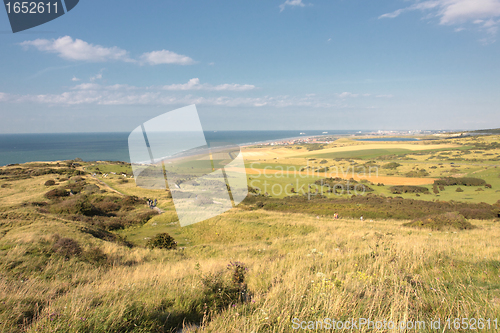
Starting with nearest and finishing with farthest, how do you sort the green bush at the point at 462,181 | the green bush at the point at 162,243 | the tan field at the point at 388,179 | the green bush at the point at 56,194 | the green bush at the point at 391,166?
the green bush at the point at 162,243, the green bush at the point at 56,194, the green bush at the point at 462,181, the tan field at the point at 388,179, the green bush at the point at 391,166

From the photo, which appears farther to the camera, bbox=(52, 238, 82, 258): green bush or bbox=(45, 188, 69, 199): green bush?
bbox=(45, 188, 69, 199): green bush

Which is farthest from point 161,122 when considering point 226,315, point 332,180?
point 332,180

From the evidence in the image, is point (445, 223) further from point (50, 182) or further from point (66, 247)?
point (50, 182)

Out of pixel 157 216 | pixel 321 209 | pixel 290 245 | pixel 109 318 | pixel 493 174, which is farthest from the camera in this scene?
pixel 493 174

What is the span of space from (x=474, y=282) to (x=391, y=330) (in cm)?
292

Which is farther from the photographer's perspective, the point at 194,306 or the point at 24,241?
the point at 24,241

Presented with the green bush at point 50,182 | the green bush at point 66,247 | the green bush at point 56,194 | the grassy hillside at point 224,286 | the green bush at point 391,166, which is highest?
the grassy hillside at point 224,286

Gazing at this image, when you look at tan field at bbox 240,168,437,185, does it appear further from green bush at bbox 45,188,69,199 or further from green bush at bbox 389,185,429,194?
green bush at bbox 45,188,69,199

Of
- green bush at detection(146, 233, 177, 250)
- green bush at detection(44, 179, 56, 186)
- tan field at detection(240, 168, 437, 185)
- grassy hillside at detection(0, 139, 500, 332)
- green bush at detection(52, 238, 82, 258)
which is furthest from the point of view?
tan field at detection(240, 168, 437, 185)

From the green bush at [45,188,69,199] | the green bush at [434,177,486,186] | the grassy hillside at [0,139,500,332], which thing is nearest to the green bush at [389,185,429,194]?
the green bush at [434,177,486,186]

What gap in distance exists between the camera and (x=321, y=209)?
26.9 m

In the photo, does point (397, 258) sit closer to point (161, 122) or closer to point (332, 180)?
point (161, 122)

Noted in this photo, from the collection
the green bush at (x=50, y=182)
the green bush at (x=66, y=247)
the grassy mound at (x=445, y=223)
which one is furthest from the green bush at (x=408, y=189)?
the green bush at (x=50, y=182)

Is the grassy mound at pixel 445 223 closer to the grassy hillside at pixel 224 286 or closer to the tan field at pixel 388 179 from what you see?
the grassy hillside at pixel 224 286
